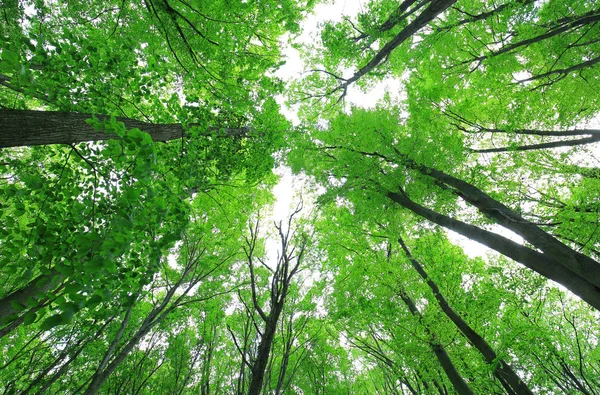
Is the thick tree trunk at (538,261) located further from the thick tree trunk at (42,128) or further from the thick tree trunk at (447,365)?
the thick tree trunk at (42,128)

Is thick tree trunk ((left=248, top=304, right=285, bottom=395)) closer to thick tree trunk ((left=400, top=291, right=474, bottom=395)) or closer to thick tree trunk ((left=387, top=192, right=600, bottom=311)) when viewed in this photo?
thick tree trunk ((left=387, top=192, right=600, bottom=311))

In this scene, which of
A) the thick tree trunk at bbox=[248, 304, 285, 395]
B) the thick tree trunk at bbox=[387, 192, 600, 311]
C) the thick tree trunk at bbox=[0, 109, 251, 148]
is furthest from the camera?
the thick tree trunk at bbox=[248, 304, 285, 395]

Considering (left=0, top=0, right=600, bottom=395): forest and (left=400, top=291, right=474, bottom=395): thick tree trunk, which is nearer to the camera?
(left=0, top=0, right=600, bottom=395): forest

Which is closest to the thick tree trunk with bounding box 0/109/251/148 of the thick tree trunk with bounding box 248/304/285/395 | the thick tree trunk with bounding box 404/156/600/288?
the thick tree trunk with bounding box 248/304/285/395

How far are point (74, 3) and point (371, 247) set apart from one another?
359 inches

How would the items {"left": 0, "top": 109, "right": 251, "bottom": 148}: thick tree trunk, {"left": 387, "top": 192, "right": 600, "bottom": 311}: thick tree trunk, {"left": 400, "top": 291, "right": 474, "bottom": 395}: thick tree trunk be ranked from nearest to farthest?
→ 1. {"left": 0, "top": 109, "right": 251, "bottom": 148}: thick tree trunk
2. {"left": 387, "top": 192, "right": 600, "bottom": 311}: thick tree trunk
3. {"left": 400, "top": 291, "right": 474, "bottom": 395}: thick tree trunk

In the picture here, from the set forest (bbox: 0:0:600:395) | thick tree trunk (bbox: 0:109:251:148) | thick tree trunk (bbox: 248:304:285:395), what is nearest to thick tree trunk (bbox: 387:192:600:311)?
forest (bbox: 0:0:600:395)

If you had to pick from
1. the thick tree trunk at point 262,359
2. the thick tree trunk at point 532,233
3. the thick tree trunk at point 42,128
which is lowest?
the thick tree trunk at point 262,359

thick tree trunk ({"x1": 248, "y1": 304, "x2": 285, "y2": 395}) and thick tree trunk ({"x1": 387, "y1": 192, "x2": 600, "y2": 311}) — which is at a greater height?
thick tree trunk ({"x1": 387, "y1": 192, "x2": 600, "y2": 311})

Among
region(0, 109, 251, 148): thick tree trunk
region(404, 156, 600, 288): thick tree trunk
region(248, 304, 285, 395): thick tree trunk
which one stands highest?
region(404, 156, 600, 288): thick tree trunk

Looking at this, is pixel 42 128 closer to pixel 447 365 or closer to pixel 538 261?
pixel 538 261

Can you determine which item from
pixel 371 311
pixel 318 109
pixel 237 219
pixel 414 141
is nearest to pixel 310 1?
pixel 318 109

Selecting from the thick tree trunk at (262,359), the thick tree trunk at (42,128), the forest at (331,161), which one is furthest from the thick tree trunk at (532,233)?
the thick tree trunk at (42,128)

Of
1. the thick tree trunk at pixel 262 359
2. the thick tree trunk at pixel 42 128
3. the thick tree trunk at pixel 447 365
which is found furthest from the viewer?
the thick tree trunk at pixel 447 365
